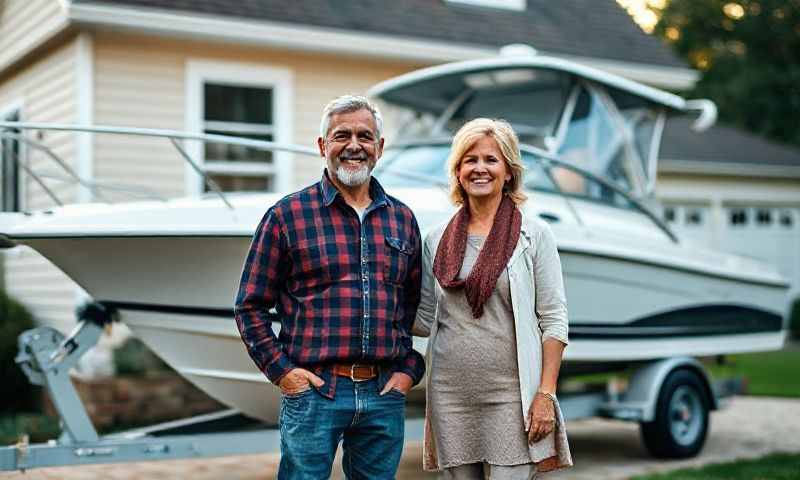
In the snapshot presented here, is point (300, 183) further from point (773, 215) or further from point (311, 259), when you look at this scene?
point (773, 215)

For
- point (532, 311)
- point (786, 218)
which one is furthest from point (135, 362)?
point (786, 218)

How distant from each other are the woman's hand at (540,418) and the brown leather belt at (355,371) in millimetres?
576

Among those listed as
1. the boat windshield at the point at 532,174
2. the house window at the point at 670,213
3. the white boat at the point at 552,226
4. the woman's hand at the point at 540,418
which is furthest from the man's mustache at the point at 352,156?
the house window at the point at 670,213

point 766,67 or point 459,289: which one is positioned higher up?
point 766,67

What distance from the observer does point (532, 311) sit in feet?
12.2

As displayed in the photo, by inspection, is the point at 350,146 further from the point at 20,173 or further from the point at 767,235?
the point at 767,235

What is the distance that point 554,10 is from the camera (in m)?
13.5

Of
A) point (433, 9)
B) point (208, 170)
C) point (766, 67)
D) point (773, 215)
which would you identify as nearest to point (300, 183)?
point (208, 170)

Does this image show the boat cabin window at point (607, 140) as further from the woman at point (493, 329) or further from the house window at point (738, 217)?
the house window at point (738, 217)

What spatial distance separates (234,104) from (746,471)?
5.98 m

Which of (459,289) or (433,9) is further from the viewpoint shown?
(433,9)

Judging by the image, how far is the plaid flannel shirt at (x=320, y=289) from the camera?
347 centimetres

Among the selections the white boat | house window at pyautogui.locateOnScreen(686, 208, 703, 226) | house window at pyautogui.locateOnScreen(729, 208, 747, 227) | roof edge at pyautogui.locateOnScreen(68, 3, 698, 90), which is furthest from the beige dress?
house window at pyautogui.locateOnScreen(729, 208, 747, 227)

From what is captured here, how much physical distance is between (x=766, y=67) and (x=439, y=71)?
23676 millimetres
